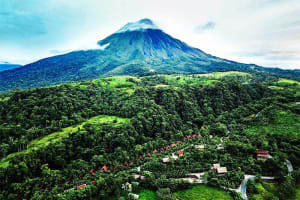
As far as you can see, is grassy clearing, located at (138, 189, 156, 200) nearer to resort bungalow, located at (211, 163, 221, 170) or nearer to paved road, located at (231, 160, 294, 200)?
resort bungalow, located at (211, 163, 221, 170)

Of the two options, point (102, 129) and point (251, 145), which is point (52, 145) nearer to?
point (102, 129)

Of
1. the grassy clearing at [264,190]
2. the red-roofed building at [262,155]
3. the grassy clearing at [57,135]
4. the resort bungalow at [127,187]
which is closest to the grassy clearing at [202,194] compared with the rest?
the grassy clearing at [264,190]

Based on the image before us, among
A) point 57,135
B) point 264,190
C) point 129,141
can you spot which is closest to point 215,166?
point 264,190

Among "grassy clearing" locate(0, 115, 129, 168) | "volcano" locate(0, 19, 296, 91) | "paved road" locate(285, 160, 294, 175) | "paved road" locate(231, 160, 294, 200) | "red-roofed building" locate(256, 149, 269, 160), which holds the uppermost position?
"volcano" locate(0, 19, 296, 91)

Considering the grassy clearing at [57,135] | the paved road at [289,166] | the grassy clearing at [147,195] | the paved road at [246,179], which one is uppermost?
the grassy clearing at [57,135]

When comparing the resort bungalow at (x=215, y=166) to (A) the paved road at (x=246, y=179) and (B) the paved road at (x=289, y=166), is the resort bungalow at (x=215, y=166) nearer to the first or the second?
(A) the paved road at (x=246, y=179)

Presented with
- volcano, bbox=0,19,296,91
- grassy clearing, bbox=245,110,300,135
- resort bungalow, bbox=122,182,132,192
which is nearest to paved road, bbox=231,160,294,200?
grassy clearing, bbox=245,110,300,135

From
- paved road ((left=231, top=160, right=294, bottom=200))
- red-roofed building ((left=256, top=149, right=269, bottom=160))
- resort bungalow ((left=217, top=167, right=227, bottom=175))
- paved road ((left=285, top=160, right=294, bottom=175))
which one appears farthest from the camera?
red-roofed building ((left=256, top=149, right=269, bottom=160))
